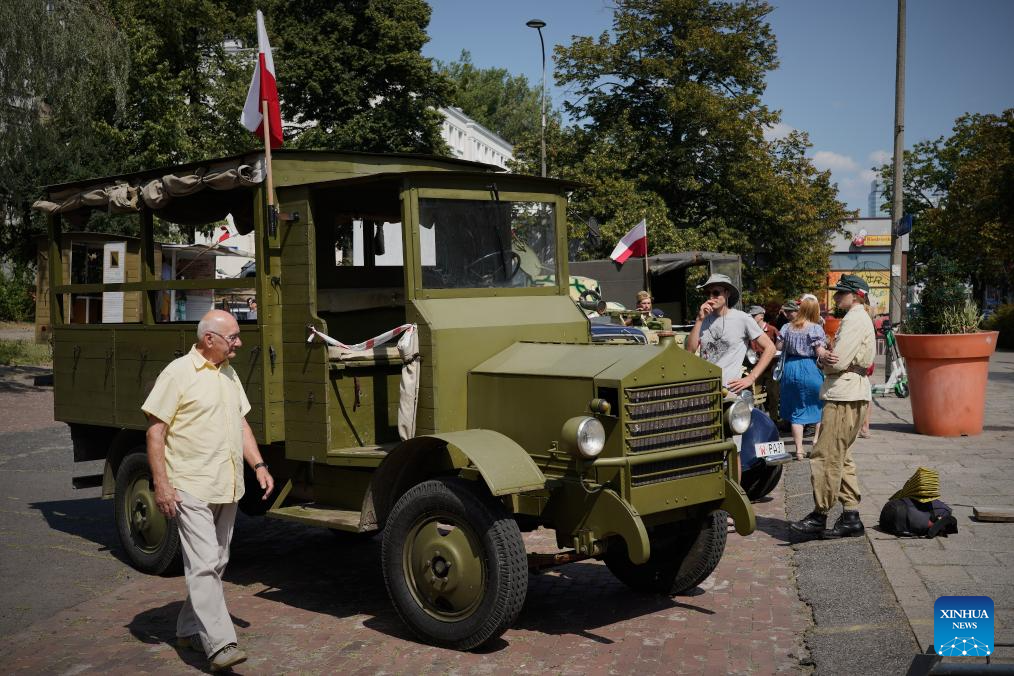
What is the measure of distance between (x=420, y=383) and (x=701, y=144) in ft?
106

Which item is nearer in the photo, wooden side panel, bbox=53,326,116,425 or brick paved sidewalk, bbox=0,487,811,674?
brick paved sidewalk, bbox=0,487,811,674

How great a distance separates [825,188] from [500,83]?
2295 inches

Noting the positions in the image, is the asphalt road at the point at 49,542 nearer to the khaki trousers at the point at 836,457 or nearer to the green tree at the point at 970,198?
the khaki trousers at the point at 836,457

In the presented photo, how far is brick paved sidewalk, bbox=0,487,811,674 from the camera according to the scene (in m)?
5.32

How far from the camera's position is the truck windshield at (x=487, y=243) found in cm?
621

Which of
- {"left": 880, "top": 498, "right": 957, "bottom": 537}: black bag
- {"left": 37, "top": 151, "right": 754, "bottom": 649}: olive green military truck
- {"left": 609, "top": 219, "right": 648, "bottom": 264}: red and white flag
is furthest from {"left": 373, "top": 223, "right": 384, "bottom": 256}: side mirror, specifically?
{"left": 609, "top": 219, "right": 648, "bottom": 264}: red and white flag

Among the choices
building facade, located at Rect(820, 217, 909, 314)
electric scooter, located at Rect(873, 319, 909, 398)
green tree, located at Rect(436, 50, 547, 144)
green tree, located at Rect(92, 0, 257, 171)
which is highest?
green tree, located at Rect(436, 50, 547, 144)

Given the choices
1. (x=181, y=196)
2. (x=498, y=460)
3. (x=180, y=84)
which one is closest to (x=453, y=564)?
(x=498, y=460)

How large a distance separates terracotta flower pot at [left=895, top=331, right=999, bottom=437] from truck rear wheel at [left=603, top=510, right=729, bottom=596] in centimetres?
689

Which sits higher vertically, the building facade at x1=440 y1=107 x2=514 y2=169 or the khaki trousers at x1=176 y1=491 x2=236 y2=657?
the building facade at x1=440 y1=107 x2=514 y2=169

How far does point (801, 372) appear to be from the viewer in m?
11.3

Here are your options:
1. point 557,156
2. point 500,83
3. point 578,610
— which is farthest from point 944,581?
point 500,83

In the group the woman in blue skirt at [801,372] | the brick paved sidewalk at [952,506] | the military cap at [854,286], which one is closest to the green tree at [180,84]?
the woman in blue skirt at [801,372]

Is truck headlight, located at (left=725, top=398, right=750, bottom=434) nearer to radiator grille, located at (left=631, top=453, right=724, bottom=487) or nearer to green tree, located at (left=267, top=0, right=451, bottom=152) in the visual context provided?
radiator grille, located at (left=631, top=453, right=724, bottom=487)
